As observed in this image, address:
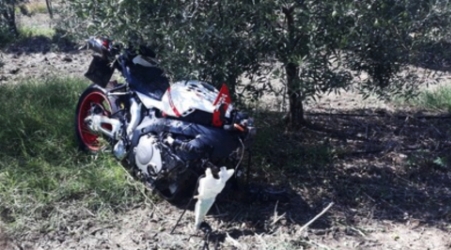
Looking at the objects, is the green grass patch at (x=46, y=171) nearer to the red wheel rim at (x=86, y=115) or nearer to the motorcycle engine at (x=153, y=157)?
the red wheel rim at (x=86, y=115)

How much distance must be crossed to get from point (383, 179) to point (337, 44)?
1.18 meters

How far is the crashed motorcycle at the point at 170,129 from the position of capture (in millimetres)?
4680

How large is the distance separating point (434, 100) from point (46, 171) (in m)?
4.17

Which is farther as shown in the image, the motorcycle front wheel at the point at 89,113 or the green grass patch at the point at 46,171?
the motorcycle front wheel at the point at 89,113

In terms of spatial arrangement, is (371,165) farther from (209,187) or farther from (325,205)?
(209,187)

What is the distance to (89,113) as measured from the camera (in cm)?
601

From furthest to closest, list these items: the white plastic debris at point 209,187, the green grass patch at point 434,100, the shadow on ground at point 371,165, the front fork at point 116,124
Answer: the green grass patch at point 434,100
the front fork at point 116,124
the shadow on ground at point 371,165
the white plastic debris at point 209,187

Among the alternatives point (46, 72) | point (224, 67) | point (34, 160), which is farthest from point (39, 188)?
point (46, 72)

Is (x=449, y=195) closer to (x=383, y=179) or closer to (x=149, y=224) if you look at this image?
(x=383, y=179)

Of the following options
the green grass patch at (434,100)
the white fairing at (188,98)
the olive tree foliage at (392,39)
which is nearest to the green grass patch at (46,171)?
the white fairing at (188,98)

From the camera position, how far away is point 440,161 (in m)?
5.75

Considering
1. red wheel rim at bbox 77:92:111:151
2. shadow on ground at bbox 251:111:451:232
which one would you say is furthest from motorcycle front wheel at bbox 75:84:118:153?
shadow on ground at bbox 251:111:451:232

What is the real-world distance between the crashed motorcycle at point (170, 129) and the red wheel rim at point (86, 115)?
0.62ft

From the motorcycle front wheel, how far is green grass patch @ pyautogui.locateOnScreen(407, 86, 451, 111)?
3291 mm
